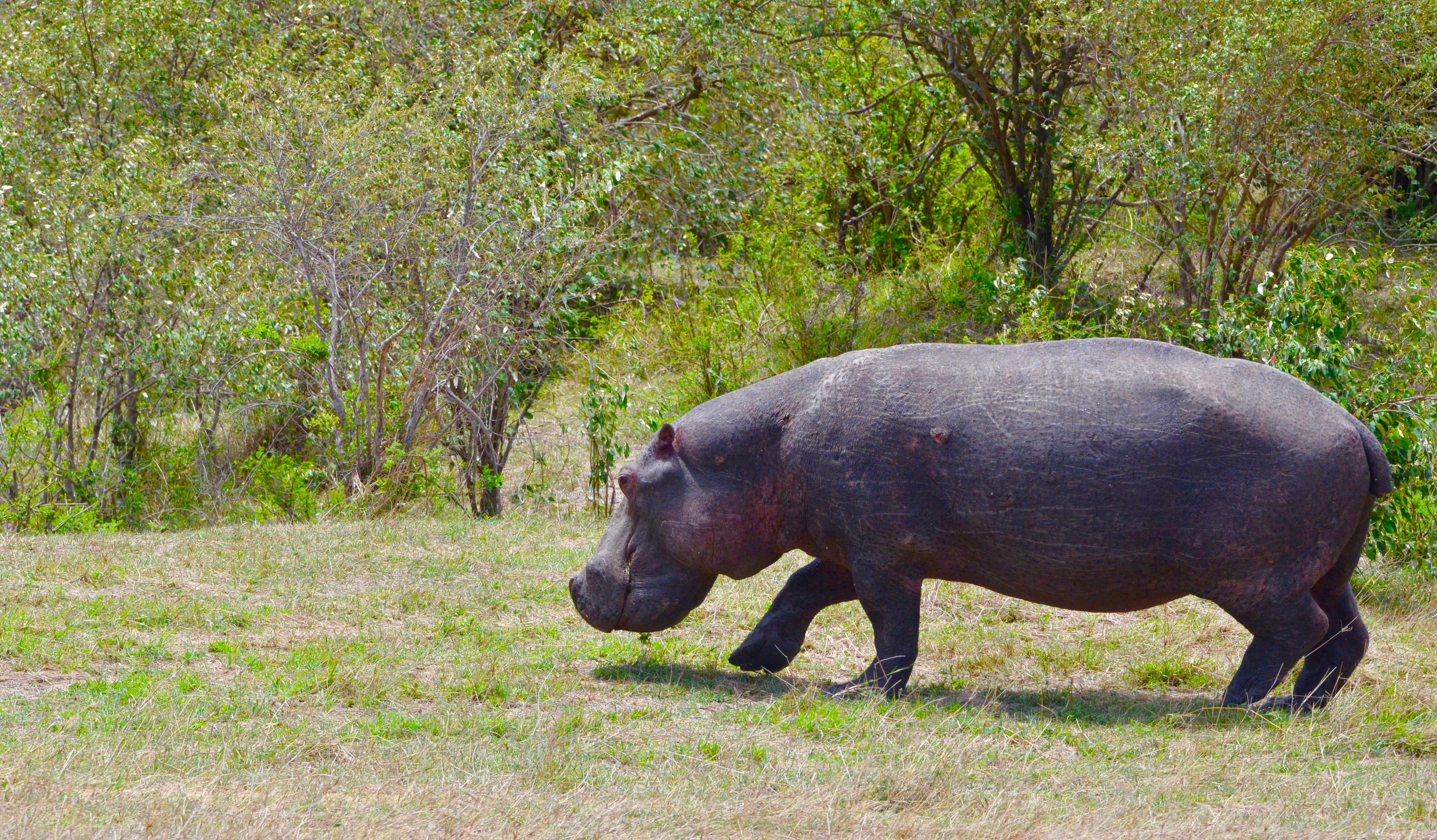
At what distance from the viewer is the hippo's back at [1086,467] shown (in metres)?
5.63

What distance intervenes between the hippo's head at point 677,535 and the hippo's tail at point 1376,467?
2.32 m

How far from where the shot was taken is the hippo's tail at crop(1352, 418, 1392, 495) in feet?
18.9

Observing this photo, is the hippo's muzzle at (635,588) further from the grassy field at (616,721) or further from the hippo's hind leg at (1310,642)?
the hippo's hind leg at (1310,642)

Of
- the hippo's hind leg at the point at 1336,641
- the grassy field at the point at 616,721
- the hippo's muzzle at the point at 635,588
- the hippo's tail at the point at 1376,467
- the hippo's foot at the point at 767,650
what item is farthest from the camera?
the hippo's foot at the point at 767,650

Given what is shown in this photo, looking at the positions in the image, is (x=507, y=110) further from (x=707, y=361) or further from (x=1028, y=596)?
(x=1028, y=596)

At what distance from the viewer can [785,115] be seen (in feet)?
51.0

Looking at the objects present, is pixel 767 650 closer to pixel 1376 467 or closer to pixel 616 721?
pixel 616 721

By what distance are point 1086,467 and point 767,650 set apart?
1.70 m

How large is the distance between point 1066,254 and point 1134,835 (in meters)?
13.2

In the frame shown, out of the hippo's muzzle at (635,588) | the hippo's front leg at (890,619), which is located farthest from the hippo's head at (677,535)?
the hippo's front leg at (890,619)

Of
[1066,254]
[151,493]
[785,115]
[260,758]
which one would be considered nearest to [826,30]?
[785,115]

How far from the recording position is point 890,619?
6.12m

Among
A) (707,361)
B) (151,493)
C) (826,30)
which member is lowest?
(151,493)

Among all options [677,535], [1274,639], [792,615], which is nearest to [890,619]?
[792,615]
